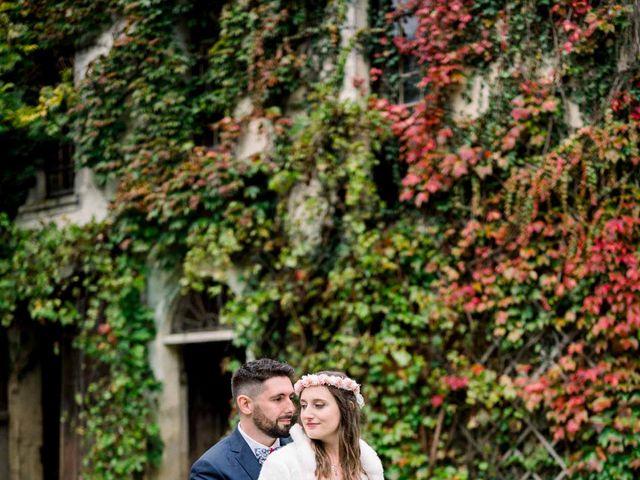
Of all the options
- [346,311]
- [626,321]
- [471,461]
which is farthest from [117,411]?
[626,321]

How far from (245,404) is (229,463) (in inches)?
11.7

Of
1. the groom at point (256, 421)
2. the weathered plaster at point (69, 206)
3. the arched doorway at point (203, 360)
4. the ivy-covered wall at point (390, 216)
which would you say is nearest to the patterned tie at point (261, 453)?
the groom at point (256, 421)

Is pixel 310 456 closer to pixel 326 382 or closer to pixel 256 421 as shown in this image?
pixel 326 382

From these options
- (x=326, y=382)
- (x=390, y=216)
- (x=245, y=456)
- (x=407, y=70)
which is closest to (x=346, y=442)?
(x=326, y=382)

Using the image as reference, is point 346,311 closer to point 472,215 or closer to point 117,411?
point 472,215

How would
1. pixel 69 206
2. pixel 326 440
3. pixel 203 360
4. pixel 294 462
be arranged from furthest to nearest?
pixel 69 206, pixel 203 360, pixel 326 440, pixel 294 462

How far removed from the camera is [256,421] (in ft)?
14.8

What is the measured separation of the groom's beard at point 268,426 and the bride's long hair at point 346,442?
1.65 feet

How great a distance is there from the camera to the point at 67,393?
445 inches

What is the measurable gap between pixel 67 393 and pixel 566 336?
6534 millimetres

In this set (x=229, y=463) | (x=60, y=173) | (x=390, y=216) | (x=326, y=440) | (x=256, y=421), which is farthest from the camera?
(x=60, y=173)

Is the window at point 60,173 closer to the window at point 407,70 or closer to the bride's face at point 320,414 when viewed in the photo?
the window at point 407,70

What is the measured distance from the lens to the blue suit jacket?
4.36 m

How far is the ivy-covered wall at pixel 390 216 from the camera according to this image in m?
7.43
